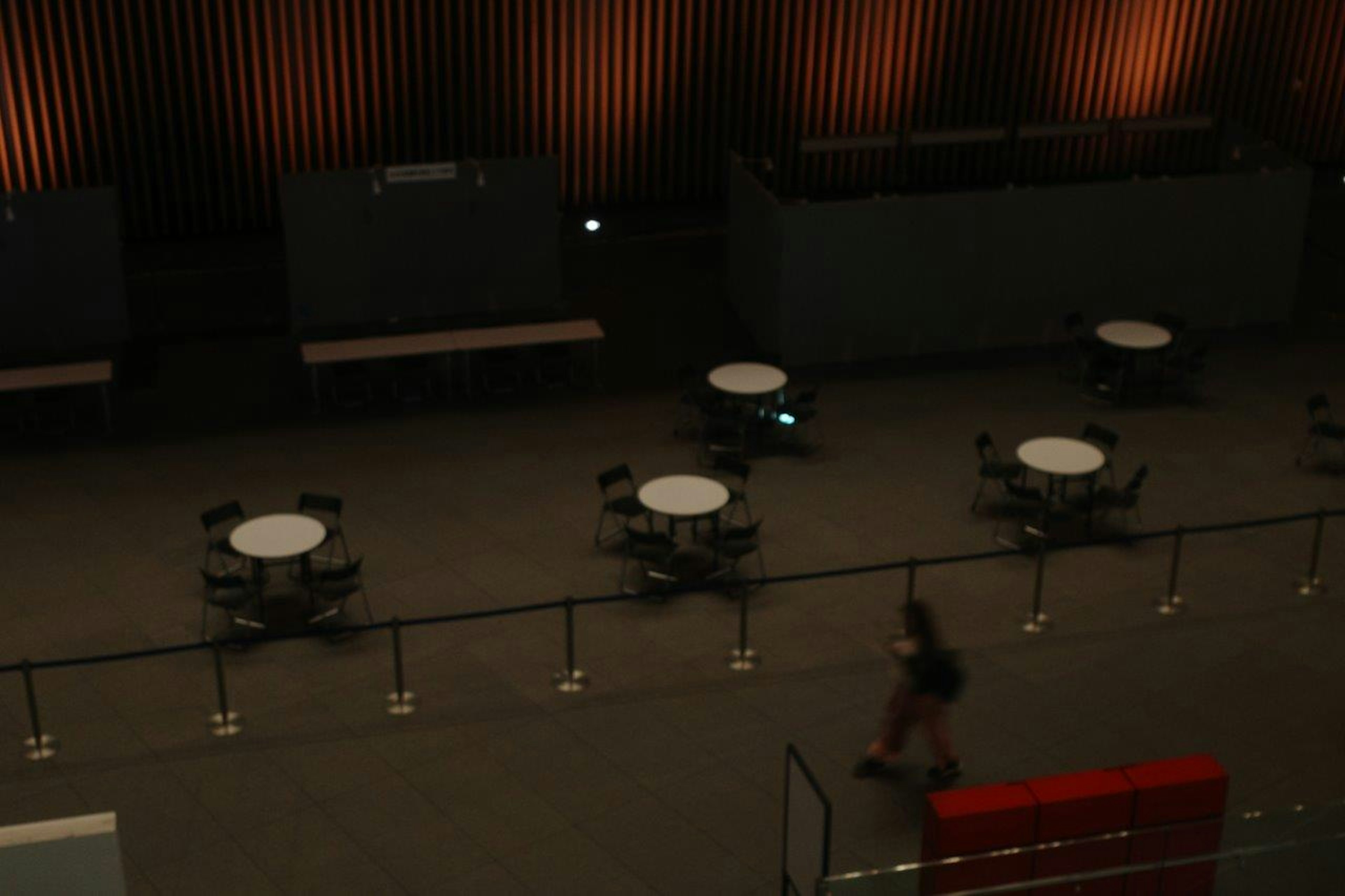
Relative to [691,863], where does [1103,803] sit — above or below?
above

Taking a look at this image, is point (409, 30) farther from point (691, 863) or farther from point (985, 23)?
point (691, 863)

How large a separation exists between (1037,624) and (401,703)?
4.94 meters

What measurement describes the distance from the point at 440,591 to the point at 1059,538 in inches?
210

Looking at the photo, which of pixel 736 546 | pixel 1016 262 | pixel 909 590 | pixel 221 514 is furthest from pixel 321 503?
pixel 1016 262

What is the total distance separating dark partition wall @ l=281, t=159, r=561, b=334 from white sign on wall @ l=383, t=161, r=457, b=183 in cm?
3

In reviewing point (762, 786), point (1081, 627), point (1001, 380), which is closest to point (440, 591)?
point (762, 786)

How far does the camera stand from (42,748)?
11.7 m

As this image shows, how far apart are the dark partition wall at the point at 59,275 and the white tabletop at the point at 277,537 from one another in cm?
572

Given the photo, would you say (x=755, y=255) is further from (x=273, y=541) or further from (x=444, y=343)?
(x=273, y=541)

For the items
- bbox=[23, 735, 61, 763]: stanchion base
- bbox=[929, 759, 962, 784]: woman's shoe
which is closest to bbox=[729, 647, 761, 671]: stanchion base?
bbox=[929, 759, 962, 784]: woman's shoe

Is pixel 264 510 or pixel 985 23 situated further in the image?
pixel 985 23

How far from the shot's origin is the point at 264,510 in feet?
49.8

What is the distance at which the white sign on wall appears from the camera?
60.0ft

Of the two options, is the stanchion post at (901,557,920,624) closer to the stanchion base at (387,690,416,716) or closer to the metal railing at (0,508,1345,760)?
the metal railing at (0,508,1345,760)
